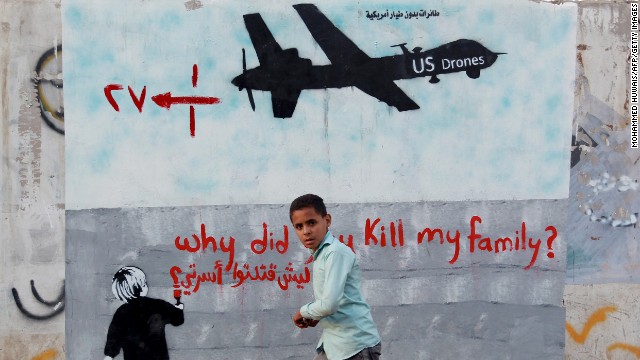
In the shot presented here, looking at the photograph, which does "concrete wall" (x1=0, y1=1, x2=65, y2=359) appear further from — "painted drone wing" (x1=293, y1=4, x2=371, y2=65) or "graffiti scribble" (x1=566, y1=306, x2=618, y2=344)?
"graffiti scribble" (x1=566, y1=306, x2=618, y2=344)

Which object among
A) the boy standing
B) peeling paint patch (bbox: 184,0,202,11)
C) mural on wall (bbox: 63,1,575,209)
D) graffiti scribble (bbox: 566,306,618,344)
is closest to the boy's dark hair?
the boy standing

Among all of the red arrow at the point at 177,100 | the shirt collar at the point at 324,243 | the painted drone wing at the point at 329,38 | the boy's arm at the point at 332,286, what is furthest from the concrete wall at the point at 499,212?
the boy's arm at the point at 332,286

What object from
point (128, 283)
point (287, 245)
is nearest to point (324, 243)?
point (287, 245)

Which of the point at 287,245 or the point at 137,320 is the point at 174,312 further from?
the point at 287,245

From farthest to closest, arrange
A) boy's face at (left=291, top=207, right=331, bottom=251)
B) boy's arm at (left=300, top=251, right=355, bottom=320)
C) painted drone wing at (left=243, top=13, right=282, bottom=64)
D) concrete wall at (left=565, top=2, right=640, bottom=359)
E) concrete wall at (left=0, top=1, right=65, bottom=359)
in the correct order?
concrete wall at (left=565, top=2, right=640, bottom=359)
painted drone wing at (left=243, top=13, right=282, bottom=64)
concrete wall at (left=0, top=1, right=65, bottom=359)
boy's face at (left=291, top=207, right=331, bottom=251)
boy's arm at (left=300, top=251, right=355, bottom=320)

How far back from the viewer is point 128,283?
20.4 feet

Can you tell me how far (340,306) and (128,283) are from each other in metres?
2.05

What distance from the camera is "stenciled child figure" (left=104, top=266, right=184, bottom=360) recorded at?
6227 millimetres

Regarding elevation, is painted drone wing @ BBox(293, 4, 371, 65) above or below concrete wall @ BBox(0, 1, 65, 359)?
above

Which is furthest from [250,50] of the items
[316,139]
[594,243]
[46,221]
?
[594,243]

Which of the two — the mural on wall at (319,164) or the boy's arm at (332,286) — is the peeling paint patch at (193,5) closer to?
the mural on wall at (319,164)

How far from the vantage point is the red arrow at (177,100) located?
6211 millimetres

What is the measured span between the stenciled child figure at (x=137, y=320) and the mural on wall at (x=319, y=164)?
0.08m

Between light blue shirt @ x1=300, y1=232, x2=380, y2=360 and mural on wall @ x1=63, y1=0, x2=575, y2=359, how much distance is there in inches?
63.9
